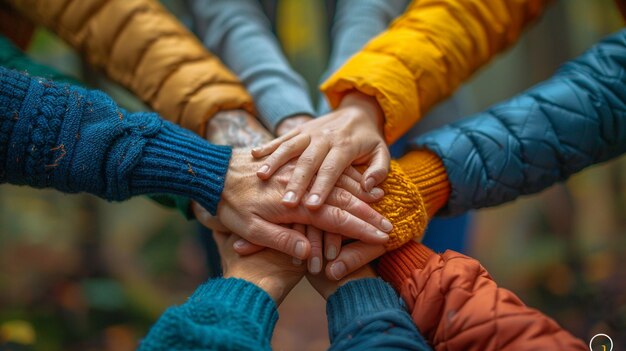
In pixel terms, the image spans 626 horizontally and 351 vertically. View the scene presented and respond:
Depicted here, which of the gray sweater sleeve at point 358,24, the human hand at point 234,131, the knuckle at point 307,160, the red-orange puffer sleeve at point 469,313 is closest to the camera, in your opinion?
the red-orange puffer sleeve at point 469,313

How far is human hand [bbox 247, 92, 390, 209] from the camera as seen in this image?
2.72ft

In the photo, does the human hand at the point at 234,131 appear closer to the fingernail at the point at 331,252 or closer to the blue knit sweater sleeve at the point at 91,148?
the blue knit sweater sleeve at the point at 91,148

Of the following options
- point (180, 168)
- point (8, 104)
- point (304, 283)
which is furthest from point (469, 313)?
point (304, 283)

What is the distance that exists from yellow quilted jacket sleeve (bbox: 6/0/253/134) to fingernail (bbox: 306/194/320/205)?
0.96ft

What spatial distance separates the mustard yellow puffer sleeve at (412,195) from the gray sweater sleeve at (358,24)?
0.86 feet

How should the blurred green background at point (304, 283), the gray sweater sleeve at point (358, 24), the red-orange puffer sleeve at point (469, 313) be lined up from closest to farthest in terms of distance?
the red-orange puffer sleeve at point (469, 313), the gray sweater sleeve at point (358, 24), the blurred green background at point (304, 283)

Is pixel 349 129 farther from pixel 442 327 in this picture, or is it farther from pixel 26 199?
pixel 26 199

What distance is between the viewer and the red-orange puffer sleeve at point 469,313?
0.64 metres

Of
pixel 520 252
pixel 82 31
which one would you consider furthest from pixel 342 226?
pixel 520 252

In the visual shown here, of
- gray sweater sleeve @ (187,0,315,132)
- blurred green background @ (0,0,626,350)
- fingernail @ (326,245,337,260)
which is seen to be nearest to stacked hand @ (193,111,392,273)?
fingernail @ (326,245,337,260)

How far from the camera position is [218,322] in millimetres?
677

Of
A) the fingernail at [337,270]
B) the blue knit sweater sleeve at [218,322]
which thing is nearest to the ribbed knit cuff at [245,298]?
the blue knit sweater sleeve at [218,322]

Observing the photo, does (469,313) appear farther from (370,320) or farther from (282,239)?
(282,239)

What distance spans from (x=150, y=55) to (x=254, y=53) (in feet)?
0.67
